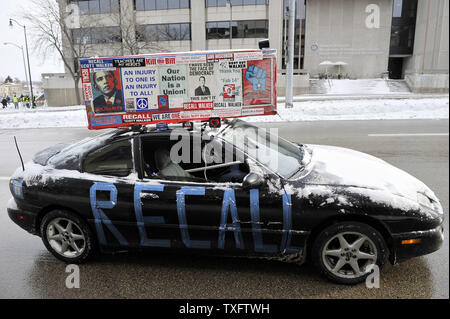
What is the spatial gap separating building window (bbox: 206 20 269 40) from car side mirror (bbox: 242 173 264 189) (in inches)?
1590

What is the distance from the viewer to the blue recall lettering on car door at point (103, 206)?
338cm

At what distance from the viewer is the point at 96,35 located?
3578 centimetres

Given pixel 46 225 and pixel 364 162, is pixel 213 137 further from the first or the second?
pixel 46 225

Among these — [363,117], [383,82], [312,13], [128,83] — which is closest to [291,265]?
[128,83]

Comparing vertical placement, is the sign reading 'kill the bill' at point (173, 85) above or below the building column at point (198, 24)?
below

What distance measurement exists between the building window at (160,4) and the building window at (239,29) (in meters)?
3.67

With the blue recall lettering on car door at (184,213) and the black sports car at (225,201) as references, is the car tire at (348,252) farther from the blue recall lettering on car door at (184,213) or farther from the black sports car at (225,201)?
the blue recall lettering on car door at (184,213)

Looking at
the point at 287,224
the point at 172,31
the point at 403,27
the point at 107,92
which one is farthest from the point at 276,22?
the point at 287,224

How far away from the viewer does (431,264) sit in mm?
3330

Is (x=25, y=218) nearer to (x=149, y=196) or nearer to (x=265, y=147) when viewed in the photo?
(x=149, y=196)

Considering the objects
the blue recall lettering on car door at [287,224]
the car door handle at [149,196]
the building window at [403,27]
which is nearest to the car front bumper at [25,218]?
the car door handle at [149,196]

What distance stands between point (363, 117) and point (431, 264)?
12.2 m

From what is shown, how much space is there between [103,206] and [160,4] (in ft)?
143

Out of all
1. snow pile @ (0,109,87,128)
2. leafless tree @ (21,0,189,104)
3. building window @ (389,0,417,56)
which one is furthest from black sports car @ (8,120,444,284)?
building window @ (389,0,417,56)
